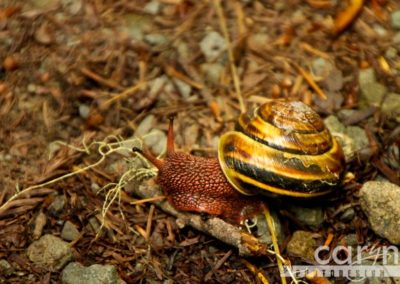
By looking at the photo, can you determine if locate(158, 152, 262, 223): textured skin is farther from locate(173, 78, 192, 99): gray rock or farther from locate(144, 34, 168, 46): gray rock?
locate(144, 34, 168, 46): gray rock

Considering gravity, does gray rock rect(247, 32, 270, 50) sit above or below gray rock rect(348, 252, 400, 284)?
above

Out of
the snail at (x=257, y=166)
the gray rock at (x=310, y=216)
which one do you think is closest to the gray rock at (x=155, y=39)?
the snail at (x=257, y=166)

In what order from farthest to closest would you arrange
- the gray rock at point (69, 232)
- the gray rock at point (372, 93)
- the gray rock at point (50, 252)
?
the gray rock at point (372, 93)
the gray rock at point (69, 232)
the gray rock at point (50, 252)

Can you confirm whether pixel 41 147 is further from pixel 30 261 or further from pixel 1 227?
pixel 30 261

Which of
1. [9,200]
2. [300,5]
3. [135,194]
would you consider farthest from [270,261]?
[300,5]

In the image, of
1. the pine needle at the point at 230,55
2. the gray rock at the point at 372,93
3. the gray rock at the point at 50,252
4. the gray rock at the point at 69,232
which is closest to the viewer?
the gray rock at the point at 50,252

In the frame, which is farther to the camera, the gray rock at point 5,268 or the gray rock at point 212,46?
the gray rock at point 212,46

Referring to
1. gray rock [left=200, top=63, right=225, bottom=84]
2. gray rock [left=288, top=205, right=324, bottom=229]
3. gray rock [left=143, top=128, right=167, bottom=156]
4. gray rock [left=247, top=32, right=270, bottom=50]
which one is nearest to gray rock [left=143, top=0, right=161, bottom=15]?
gray rock [left=200, top=63, right=225, bottom=84]

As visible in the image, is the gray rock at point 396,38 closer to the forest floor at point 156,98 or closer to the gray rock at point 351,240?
the forest floor at point 156,98

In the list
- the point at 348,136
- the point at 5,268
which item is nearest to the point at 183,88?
the point at 348,136
